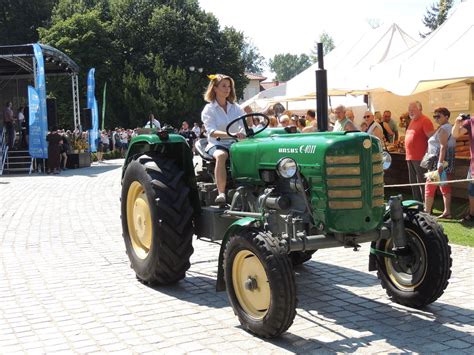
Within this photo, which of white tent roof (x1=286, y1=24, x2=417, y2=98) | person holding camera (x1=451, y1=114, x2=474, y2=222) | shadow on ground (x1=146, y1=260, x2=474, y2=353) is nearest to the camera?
shadow on ground (x1=146, y1=260, x2=474, y2=353)

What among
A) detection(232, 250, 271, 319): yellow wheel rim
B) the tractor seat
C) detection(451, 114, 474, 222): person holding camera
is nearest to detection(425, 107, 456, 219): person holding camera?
detection(451, 114, 474, 222): person holding camera

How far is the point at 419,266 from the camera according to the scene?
489 cm

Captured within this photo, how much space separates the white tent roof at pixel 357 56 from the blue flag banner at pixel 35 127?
9.85m

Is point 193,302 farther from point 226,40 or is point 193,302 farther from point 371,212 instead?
point 226,40

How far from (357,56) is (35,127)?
39.2 ft

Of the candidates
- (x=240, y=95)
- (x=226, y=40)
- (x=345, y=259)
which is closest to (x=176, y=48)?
(x=226, y=40)

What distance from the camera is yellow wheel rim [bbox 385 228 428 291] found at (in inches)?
191

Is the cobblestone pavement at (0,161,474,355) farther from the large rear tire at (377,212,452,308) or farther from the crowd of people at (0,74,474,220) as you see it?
the crowd of people at (0,74,474,220)

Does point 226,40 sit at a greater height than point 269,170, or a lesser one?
greater

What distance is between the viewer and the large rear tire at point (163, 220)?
18.3ft

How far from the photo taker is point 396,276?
512 centimetres

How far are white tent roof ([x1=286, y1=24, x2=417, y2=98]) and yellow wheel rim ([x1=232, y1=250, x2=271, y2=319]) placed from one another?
8.97 m

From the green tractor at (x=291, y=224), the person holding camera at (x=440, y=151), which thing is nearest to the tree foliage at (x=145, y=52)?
the person holding camera at (x=440, y=151)

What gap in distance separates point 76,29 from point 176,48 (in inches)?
296
